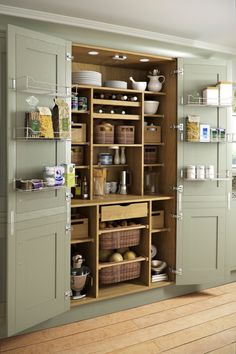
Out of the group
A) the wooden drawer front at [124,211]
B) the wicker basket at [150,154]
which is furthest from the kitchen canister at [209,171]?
the wooden drawer front at [124,211]

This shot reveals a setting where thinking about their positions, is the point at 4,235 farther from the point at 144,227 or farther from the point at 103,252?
the point at 144,227

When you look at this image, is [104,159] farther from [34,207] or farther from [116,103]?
[34,207]

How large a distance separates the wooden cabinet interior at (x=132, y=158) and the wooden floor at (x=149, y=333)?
0.71 feet

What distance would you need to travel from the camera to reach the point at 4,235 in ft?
9.52

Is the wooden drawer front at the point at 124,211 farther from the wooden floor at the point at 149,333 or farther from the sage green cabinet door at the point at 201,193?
the wooden floor at the point at 149,333

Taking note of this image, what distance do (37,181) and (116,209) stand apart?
92 centimetres

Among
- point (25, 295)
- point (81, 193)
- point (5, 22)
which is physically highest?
point (5, 22)

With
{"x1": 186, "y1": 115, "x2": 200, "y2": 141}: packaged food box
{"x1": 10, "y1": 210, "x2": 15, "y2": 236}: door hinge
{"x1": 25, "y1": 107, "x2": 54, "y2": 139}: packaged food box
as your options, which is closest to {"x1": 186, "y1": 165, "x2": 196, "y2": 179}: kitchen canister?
{"x1": 186, "y1": 115, "x2": 200, "y2": 141}: packaged food box

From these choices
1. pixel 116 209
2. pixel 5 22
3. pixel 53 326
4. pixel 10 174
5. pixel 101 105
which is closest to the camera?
pixel 10 174

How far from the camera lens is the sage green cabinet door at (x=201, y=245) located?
12.5ft

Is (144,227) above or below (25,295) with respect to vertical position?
above

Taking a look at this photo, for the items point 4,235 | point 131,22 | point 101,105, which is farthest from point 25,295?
point 131,22

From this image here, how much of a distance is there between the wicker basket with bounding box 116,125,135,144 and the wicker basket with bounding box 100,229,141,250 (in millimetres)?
804

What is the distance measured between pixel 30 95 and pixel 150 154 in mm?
1462
